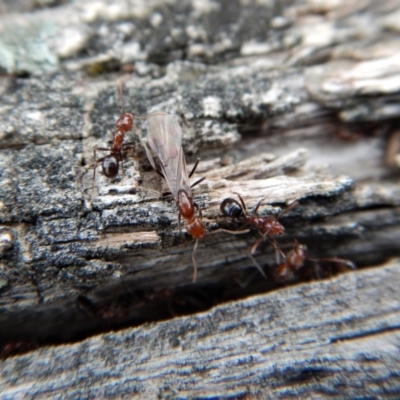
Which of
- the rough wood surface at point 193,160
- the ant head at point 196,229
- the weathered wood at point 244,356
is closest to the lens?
the weathered wood at point 244,356

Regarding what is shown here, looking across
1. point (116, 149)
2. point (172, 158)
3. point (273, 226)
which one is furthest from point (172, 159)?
point (273, 226)

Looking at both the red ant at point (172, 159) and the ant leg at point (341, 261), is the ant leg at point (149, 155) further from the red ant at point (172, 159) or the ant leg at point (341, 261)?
the ant leg at point (341, 261)

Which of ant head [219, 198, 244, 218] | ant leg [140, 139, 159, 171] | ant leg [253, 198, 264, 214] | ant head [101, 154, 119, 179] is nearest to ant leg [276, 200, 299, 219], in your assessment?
ant leg [253, 198, 264, 214]

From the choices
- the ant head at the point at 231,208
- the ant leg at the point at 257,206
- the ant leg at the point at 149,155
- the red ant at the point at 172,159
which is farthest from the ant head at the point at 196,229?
the ant leg at the point at 149,155

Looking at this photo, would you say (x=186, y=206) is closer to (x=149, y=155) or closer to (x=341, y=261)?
(x=149, y=155)

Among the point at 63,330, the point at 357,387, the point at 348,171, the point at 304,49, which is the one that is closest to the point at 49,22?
the point at 304,49

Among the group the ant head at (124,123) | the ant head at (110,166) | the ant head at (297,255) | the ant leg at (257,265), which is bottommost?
the ant leg at (257,265)
